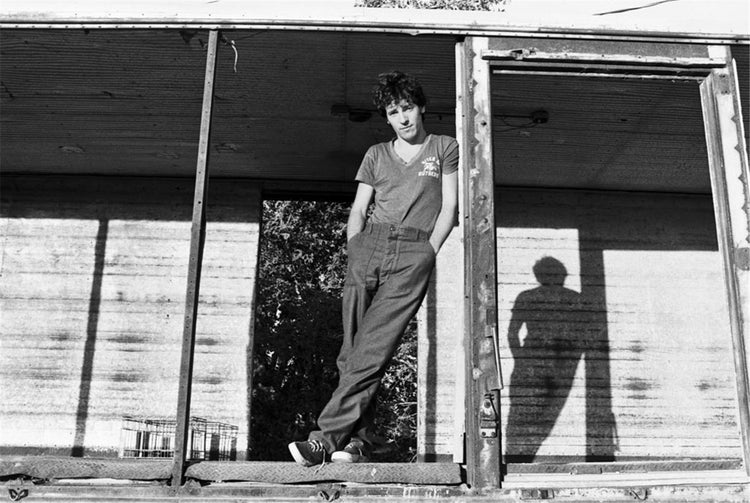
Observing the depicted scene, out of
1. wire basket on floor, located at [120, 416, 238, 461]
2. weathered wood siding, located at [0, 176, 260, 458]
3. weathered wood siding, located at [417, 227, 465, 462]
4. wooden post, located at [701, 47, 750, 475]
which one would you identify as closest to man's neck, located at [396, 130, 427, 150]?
wooden post, located at [701, 47, 750, 475]

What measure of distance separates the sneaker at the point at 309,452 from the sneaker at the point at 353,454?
68mm

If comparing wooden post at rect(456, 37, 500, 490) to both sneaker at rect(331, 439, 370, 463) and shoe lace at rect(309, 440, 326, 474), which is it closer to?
sneaker at rect(331, 439, 370, 463)

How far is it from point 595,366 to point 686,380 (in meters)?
0.92

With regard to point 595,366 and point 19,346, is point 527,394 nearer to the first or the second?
point 595,366

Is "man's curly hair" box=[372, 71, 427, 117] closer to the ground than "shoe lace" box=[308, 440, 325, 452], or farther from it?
farther from it

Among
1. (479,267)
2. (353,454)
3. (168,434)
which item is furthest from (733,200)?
(168,434)

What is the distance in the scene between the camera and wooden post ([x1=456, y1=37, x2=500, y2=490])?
12.0 ft

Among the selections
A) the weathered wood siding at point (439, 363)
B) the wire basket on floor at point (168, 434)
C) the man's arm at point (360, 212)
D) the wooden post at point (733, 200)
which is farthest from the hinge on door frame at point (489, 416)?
the wire basket on floor at point (168, 434)

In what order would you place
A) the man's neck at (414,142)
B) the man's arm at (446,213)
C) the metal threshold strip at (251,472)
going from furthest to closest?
the man's neck at (414,142) < the man's arm at (446,213) < the metal threshold strip at (251,472)

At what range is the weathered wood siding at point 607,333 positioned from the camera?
7.52 meters

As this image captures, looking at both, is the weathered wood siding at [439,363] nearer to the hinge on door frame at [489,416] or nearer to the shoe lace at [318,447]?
the hinge on door frame at [489,416]

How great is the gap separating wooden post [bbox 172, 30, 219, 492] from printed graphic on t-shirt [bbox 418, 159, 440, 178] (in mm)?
1160

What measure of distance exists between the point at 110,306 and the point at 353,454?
4.63 m

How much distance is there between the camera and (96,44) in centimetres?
489
